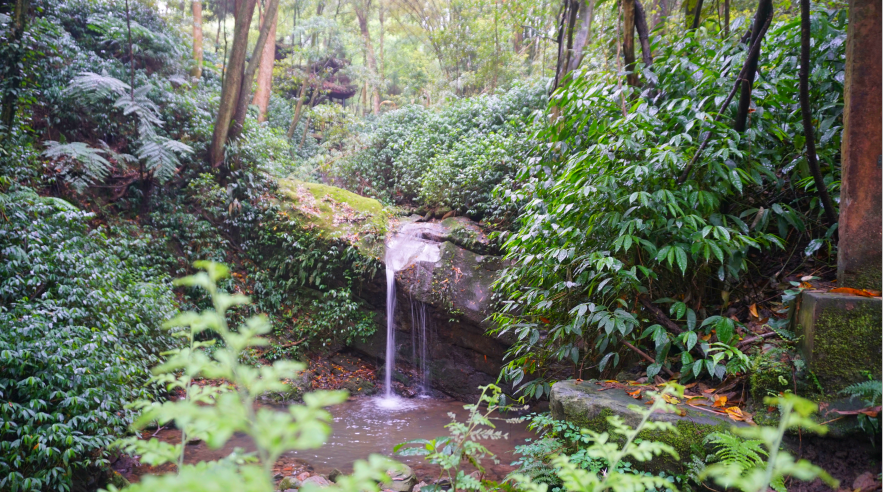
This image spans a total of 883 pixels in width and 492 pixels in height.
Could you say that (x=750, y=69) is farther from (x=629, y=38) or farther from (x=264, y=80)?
(x=264, y=80)

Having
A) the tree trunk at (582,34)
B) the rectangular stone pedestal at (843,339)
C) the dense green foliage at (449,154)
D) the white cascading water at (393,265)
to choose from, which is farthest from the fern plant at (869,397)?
the white cascading water at (393,265)

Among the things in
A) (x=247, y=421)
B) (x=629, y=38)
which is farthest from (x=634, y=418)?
(x=629, y=38)

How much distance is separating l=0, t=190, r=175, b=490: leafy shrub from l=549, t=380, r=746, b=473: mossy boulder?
2694 mm

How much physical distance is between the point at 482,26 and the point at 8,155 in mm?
10608

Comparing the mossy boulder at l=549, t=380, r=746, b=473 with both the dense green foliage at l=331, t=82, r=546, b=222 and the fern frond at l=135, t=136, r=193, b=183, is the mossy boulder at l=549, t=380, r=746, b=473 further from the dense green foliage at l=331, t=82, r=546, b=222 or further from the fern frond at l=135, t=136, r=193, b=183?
the fern frond at l=135, t=136, r=193, b=183

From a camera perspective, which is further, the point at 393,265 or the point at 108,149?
the point at 393,265

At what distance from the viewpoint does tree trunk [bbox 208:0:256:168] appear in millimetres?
7086

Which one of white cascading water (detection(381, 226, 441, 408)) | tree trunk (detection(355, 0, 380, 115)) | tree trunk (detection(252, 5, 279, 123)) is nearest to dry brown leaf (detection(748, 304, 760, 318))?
white cascading water (detection(381, 226, 441, 408))

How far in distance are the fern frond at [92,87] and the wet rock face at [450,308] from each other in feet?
15.2

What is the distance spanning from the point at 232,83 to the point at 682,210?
Result: 24.0 feet

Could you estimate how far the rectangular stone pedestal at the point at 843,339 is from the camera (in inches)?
79.5

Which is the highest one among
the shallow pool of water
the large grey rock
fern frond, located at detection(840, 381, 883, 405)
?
fern frond, located at detection(840, 381, 883, 405)

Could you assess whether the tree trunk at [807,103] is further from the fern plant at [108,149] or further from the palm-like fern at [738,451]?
the fern plant at [108,149]

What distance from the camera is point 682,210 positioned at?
9.41 ft
